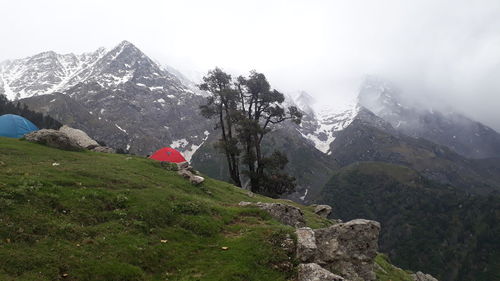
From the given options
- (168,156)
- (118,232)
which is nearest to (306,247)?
(118,232)

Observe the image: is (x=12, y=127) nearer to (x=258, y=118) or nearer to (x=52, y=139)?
(x=52, y=139)

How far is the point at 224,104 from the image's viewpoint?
61.0 m

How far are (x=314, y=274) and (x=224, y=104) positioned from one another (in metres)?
45.7

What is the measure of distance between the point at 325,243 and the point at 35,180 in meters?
18.5

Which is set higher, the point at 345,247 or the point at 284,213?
the point at 345,247

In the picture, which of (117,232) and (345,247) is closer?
(117,232)

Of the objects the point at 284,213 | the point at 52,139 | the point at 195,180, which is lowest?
the point at 284,213

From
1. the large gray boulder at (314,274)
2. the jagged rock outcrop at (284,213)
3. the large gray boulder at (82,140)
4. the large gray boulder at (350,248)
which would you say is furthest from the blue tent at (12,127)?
the large gray boulder at (314,274)

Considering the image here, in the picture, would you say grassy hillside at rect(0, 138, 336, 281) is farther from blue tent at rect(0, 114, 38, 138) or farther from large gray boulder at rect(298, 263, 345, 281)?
blue tent at rect(0, 114, 38, 138)

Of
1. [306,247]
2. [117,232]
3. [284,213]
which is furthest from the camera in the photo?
[284,213]

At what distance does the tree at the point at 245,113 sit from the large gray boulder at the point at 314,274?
41126 mm

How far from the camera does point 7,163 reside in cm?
2780

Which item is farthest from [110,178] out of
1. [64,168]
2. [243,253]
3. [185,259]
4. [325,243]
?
[325,243]

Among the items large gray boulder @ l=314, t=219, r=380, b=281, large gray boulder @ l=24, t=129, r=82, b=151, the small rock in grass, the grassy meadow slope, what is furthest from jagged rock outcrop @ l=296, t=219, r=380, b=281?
large gray boulder @ l=24, t=129, r=82, b=151
